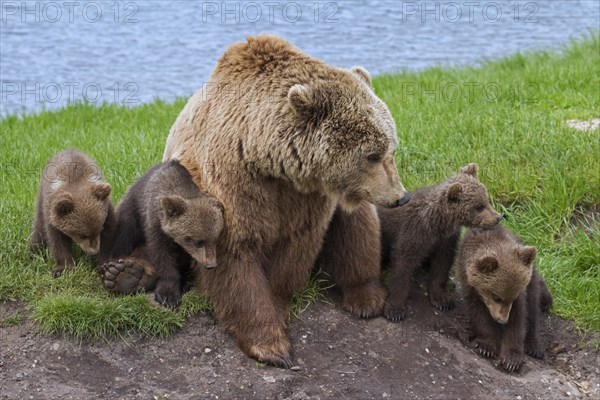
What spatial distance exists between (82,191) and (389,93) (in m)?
5.69

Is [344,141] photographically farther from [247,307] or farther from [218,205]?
[247,307]

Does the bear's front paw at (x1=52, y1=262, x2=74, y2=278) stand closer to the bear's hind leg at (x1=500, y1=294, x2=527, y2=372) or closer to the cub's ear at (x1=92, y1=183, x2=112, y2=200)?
the cub's ear at (x1=92, y1=183, x2=112, y2=200)

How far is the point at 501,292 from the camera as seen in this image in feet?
20.3

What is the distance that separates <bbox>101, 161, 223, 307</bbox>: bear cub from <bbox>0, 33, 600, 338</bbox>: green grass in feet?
0.69

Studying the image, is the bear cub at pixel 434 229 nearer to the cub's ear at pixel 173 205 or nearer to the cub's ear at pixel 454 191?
the cub's ear at pixel 454 191

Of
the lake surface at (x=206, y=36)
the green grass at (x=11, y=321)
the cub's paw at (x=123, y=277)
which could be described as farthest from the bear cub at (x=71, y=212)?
the lake surface at (x=206, y=36)

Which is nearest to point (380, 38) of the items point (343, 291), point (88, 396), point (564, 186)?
point (564, 186)

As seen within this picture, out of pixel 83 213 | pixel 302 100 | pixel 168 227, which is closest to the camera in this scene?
pixel 302 100

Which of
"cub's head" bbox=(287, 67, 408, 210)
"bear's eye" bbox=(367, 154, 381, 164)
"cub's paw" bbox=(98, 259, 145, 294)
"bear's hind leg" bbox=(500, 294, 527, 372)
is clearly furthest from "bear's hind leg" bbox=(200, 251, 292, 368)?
"bear's hind leg" bbox=(500, 294, 527, 372)

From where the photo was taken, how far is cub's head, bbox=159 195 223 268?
598 centimetres

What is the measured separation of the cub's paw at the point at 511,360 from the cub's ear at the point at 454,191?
108 cm

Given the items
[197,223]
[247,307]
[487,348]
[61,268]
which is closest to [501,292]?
[487,348]

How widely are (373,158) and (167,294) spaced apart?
167cm

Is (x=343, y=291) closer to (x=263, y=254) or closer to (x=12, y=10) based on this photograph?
(x=263, y=254)
